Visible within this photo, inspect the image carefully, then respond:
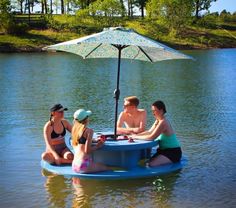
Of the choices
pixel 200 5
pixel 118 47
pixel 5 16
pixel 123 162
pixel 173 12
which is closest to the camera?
pixel 123 162

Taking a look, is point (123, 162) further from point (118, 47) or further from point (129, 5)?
Result: point (129, 5)

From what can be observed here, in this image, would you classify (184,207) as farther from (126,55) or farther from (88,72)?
(88,72)

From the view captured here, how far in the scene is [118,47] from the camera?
35.6 ft

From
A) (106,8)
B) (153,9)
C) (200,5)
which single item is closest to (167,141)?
(106,8)

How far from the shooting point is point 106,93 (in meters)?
23.8

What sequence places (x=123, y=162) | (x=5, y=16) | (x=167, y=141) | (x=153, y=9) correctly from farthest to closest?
(x=153, y=9) < (x=5, y=16) < (x=167, y=141) < (x=123, y=162)

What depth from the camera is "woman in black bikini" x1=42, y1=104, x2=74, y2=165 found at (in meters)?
10.3

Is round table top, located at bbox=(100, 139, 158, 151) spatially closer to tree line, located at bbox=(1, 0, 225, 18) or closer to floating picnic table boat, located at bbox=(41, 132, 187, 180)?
floating picnic table boat, located at bbox=(41, 132, 187, 180)

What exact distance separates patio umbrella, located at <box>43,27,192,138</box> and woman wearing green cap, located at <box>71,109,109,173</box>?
113cm

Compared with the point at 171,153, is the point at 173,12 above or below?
above

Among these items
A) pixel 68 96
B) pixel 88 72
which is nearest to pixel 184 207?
pixel 68 96

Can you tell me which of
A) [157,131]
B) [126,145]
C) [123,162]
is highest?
[157,131]

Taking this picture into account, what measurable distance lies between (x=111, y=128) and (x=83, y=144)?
5353mm

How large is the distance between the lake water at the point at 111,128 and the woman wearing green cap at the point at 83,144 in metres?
0.31
